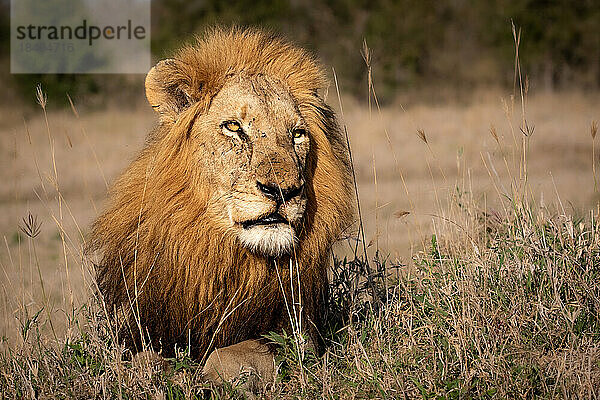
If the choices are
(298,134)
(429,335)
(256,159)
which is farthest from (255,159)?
(429,335)

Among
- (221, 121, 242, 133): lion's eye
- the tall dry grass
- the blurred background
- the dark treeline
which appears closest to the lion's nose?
(221, 121, 242, 133): lion's eye

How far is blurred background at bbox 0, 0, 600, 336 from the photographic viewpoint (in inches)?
403

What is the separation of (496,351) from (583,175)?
942 centimetres

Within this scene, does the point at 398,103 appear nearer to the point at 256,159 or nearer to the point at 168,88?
the point at 168,88

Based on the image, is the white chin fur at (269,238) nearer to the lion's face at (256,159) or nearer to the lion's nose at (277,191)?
the lion's face at (256,159)

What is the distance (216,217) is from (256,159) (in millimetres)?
369

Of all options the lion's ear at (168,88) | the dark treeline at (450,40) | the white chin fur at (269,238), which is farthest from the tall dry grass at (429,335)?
the dark treeline at (450,40)

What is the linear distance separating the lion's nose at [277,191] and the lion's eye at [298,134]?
481 mm

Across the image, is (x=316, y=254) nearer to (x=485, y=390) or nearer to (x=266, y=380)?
(x=266, y=380)

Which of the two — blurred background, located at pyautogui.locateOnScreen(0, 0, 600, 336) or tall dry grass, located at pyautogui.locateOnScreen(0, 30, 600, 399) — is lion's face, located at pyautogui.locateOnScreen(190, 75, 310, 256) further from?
blurred background, located at pyautogui.locateOnScreen(0, 0, 600, 336)

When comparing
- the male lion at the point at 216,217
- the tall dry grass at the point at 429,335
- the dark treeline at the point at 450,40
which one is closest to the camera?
the tall dry grass at the point at 429,335

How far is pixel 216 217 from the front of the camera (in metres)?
3.90

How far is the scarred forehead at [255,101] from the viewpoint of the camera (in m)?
3.99

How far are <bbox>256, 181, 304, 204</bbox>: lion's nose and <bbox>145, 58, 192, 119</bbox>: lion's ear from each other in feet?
2.56
